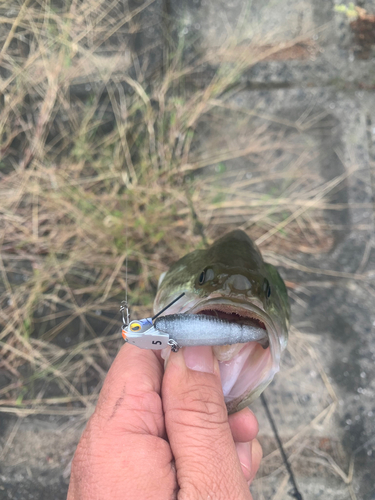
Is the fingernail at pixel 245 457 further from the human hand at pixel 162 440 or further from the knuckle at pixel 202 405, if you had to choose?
the knuckle at pixel 202 405

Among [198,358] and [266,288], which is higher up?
[266,288]

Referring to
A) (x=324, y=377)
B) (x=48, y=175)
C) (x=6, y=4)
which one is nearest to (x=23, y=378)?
(x=48, y=175)

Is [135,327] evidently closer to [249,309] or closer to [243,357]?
[249,309]

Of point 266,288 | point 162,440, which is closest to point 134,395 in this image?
point 162,440

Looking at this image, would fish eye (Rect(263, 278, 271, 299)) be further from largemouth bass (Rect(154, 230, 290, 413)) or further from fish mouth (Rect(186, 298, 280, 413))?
fish mouth (Rect(186, 298, 280, 413))

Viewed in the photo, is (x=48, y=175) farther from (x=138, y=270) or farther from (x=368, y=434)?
(x=368, y=434)

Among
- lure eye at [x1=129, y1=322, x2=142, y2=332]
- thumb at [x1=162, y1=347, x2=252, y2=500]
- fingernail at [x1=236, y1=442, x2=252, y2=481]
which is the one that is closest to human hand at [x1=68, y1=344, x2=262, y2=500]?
thumb at [x1=162, y1=347, x2=252, y2=500]
